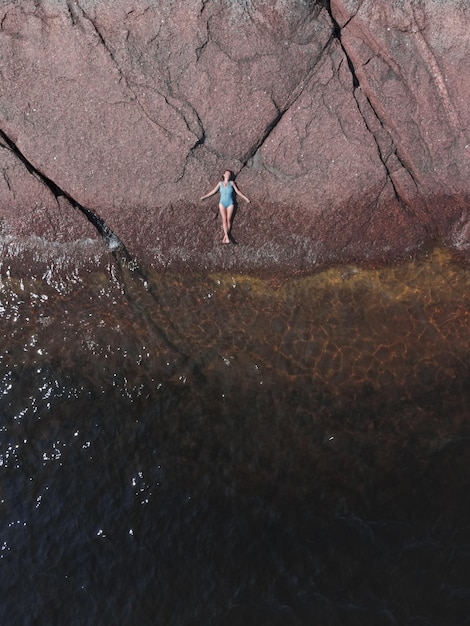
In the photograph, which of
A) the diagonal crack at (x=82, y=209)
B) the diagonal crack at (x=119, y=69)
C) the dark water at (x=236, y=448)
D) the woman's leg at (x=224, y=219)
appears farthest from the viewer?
the diagonal crack at (x=82, y=209)

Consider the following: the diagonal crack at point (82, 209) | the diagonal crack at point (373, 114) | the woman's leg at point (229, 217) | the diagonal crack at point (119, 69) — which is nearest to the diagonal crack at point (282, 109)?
the diagonal crack at point (373, 114)

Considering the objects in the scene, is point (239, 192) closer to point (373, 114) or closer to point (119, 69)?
point (373, 114)

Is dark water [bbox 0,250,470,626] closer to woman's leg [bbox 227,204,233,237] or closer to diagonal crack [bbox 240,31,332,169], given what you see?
woman's leg [bbox 227,204,233,237]

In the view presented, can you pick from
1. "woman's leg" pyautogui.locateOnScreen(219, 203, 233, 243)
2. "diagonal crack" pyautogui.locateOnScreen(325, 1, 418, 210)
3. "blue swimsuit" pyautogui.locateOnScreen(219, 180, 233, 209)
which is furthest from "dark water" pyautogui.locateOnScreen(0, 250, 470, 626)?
"diagonal crack" pyautogui.locateOnScreen(325, 1, 418, 210)

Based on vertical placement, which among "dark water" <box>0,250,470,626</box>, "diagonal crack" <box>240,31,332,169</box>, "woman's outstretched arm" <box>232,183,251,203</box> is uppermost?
"diagonal crack" <box>240,31,332,169</box>

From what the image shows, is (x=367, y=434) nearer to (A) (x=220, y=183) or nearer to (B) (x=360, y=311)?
(B) (x=360, y=311)

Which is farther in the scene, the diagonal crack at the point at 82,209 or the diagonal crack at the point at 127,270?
the diagonal crack at the point at 82,209

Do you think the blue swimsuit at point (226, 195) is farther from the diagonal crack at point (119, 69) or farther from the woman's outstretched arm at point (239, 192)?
the diagonal crack at point (119, 69)
